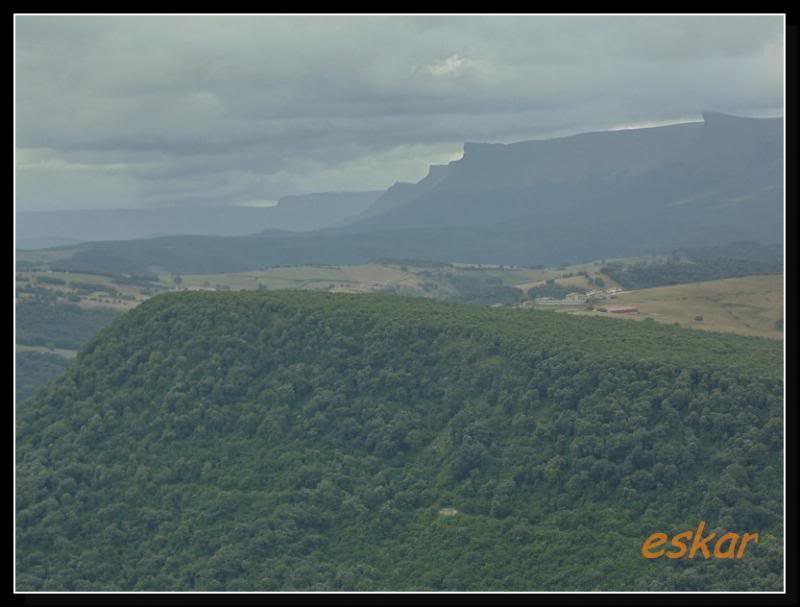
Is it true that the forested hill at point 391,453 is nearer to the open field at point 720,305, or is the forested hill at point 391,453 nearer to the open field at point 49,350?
the open field at point 720,305

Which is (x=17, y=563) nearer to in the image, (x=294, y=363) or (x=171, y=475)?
(x=171, y=475)

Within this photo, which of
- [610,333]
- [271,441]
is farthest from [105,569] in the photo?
[610,333]
